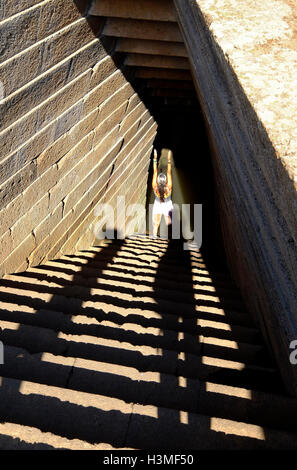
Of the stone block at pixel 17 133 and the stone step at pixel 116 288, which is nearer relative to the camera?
the stone block at pixel 17 133

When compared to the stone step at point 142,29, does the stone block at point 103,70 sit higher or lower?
lower

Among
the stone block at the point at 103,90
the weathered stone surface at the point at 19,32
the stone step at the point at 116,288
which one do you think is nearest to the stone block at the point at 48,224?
the stone step at the point at 116,288

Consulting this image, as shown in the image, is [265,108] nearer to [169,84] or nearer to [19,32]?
[19,32]

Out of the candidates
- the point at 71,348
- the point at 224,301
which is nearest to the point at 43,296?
the point at 71,348

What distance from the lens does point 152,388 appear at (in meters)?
1.86

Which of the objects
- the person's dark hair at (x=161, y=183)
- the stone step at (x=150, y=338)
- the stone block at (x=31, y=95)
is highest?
the stone block at (x=31, y=95)

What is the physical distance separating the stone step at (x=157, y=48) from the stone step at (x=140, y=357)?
3.13 meters

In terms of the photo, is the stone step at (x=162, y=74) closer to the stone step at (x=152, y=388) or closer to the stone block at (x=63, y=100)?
the stone block at (x=63, y=100)

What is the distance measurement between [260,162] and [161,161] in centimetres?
898

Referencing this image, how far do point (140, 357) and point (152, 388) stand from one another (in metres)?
0.31

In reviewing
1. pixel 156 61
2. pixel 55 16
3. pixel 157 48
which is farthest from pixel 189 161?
pixel 55 16

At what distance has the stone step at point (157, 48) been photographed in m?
4.00

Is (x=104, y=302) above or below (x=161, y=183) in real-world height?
below

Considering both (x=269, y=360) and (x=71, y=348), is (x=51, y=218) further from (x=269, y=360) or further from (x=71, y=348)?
(x=269, y=360)
